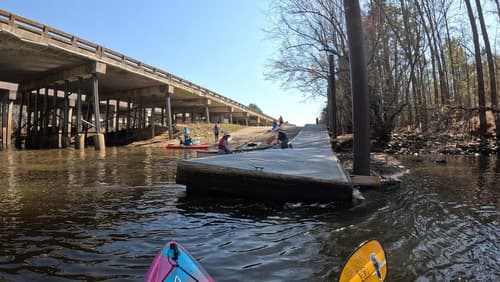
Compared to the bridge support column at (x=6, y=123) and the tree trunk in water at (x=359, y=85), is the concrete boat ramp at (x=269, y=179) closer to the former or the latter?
the tree trunk in water at (x=359, y=85)

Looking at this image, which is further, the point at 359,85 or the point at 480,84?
the point at 480,84

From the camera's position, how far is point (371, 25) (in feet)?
62.8

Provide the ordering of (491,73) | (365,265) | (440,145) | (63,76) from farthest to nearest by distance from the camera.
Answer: (63,76), (440,145), (491,73), (365,265)

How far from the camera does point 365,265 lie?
2.75 metres

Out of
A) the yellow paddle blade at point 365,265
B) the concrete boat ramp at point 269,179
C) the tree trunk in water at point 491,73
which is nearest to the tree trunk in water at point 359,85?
the concrete boat ramp at point 269,179

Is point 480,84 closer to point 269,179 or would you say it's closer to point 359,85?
point 359,85

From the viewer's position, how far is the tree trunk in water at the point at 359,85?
8.32 m

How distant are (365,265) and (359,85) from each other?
620cm

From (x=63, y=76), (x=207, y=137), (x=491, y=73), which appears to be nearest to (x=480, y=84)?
(x=491, y=73)

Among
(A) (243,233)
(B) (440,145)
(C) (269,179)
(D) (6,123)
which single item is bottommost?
(A) (243,233)

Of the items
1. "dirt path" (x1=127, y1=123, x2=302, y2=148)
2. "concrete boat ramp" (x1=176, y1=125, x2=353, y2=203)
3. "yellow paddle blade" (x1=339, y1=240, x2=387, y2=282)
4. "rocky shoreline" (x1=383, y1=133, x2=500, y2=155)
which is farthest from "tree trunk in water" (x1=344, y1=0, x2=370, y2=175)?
"dirt path" (x1=127, y1=123, x2=302, y2=148)

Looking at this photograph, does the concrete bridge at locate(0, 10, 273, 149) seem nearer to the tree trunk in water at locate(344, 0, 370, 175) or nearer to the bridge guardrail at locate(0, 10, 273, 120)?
the bridge guardrail at locate(0, 10, 273, 120)

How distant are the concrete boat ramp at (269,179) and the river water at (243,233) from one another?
0.78 ft

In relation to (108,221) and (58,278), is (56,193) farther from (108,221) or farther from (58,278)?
(58,278)
